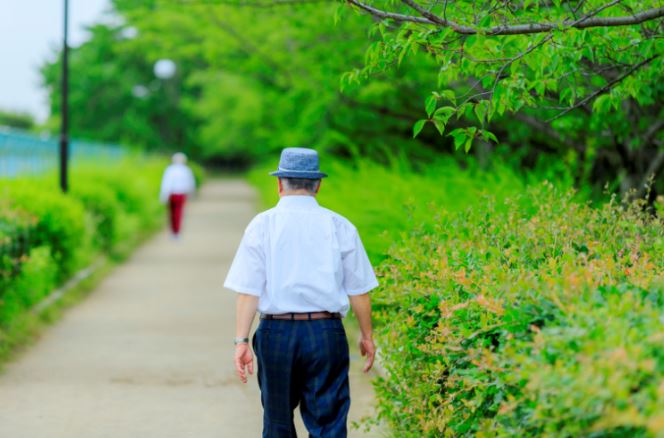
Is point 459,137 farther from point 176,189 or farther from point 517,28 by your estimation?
point 176,189

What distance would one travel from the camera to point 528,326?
407 cm

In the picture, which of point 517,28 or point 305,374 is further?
point 517,28

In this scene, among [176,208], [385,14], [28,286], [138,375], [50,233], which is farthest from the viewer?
[176,208]

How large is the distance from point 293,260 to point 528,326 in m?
1.35

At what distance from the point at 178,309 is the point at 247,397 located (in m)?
5.46

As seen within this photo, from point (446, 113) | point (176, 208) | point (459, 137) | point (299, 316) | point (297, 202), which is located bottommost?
point (176, 208)

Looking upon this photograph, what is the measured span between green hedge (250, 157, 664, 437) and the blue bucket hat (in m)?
0.85

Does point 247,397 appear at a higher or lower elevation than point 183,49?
lower

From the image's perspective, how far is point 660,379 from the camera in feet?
10.8

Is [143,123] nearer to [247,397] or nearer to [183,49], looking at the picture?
[183,49]

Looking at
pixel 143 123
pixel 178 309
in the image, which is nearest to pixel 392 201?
pixel 178 309

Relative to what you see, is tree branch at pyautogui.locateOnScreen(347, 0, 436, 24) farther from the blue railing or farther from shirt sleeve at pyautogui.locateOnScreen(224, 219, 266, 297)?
the blue railing

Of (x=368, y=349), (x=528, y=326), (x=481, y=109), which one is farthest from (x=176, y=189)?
(x=528, y=326)

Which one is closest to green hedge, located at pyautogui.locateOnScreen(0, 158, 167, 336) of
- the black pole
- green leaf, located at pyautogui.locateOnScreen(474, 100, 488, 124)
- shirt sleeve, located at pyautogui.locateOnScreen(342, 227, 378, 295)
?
the black pole
